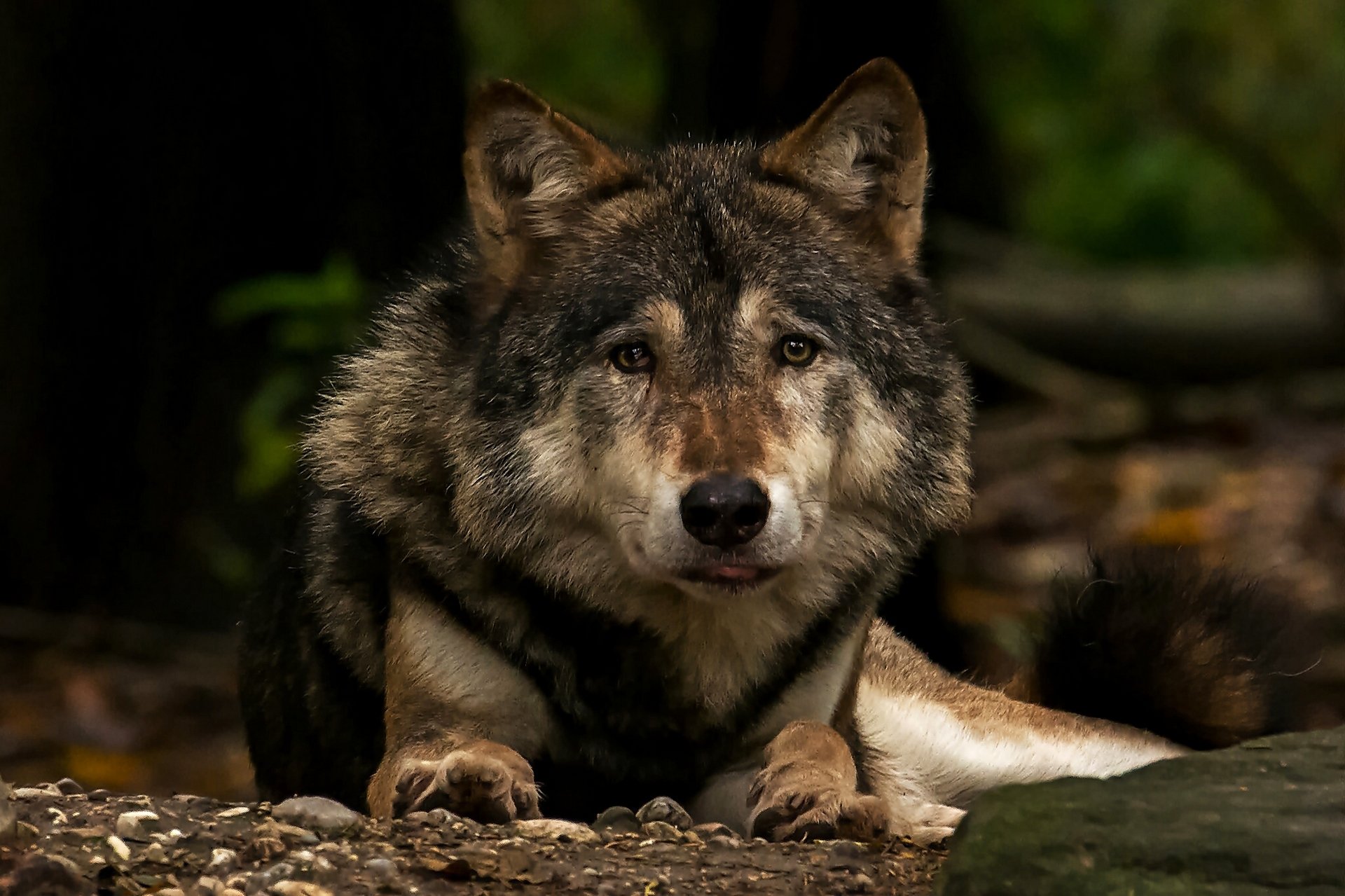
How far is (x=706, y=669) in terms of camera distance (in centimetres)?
477

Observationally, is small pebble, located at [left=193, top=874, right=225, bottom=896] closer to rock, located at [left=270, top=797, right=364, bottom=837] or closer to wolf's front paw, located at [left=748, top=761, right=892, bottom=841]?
rock, located at [left=270, top=797, right=364, bottom=837]

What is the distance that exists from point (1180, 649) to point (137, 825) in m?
3.44

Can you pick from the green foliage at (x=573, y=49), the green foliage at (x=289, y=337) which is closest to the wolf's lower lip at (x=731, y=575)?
the green foliage at (x=289, y=337)

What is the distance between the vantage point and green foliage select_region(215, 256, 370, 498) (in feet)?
25.0

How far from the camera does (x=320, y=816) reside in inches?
156

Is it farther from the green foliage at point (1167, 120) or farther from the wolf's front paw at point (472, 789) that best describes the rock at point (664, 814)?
the green foliage at point (1167, 120)

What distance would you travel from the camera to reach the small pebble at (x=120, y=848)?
3654 mm

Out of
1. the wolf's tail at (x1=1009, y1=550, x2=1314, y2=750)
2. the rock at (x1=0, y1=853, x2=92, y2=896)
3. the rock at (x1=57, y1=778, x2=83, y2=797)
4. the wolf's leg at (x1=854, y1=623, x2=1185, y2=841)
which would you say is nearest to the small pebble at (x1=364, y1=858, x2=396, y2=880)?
Answer: the rock at (x1=0, y1=853, x2=92, y2=896)

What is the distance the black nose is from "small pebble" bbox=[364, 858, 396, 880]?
3.45ft

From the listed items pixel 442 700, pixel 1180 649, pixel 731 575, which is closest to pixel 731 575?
pixel 731 575

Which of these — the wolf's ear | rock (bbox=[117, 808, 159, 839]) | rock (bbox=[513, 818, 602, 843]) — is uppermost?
the wolf's ear

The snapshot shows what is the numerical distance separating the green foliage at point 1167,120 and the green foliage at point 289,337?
251 inches

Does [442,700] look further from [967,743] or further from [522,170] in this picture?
[967,743]

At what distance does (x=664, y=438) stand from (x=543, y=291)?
731 mm
